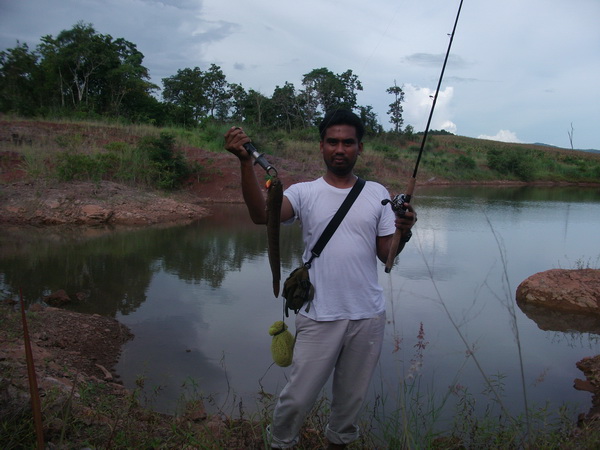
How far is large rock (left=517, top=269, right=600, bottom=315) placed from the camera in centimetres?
638

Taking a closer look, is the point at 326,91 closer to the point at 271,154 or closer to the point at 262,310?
the point at 271,154

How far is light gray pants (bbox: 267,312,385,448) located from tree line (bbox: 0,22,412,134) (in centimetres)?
1802

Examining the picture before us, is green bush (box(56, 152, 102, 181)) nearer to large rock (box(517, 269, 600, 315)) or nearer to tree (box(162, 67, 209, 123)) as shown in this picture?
large rock (box(517, 269, 600, 315))

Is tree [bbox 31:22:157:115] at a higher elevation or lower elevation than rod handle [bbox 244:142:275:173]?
higher

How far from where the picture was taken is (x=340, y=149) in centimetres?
236

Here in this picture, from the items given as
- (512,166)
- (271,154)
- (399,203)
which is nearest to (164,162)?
(271,154)

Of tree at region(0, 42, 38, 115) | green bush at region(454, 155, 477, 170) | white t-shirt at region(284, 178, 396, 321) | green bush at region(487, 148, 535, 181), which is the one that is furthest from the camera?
green bush at region(487, 148, 535, 181)

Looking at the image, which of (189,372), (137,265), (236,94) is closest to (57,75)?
(236,94)

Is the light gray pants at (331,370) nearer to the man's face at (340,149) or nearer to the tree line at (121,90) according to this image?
the man's face at (340,149)

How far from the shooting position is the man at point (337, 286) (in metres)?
2.19

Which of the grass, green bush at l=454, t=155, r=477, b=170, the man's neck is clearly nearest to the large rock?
the man's neck

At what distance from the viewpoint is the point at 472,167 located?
36844 mm

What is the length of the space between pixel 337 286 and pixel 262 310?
3780 mm

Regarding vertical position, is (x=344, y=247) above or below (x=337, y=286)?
above
